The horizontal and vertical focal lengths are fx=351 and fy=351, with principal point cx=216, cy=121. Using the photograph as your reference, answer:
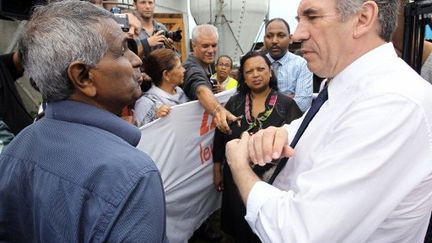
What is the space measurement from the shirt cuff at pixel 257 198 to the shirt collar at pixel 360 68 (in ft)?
1.37

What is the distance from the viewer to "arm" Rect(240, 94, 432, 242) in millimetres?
921

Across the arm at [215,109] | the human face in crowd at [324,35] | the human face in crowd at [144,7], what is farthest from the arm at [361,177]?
the human face in crowd at [144,7]

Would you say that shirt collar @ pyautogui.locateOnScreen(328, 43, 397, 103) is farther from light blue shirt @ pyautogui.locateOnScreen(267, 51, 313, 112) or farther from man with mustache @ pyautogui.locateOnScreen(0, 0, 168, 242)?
light blue shirt @ pyautogui.locateOnScreen(267, 51, 313, 112)

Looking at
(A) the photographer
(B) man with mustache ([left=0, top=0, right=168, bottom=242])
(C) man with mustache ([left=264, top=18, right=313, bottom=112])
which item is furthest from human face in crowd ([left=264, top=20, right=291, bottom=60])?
(B) man with mustache ([left=0, top=0, right=168, bottom=242])

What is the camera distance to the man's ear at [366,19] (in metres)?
1.18

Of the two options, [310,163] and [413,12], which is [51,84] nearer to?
[310,163]

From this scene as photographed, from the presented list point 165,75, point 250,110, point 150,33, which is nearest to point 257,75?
point 250,110

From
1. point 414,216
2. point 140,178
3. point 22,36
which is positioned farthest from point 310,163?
point 22,36

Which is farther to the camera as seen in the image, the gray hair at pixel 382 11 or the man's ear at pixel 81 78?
the gray hair at pixel 382 11

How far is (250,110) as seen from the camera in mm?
3176

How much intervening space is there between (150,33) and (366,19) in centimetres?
301

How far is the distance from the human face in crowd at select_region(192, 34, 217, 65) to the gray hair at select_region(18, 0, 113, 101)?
252 cm

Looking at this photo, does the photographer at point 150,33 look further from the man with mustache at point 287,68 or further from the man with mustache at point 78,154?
the man with mustache at point 78,154

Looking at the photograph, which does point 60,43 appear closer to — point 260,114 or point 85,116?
point 85,116
